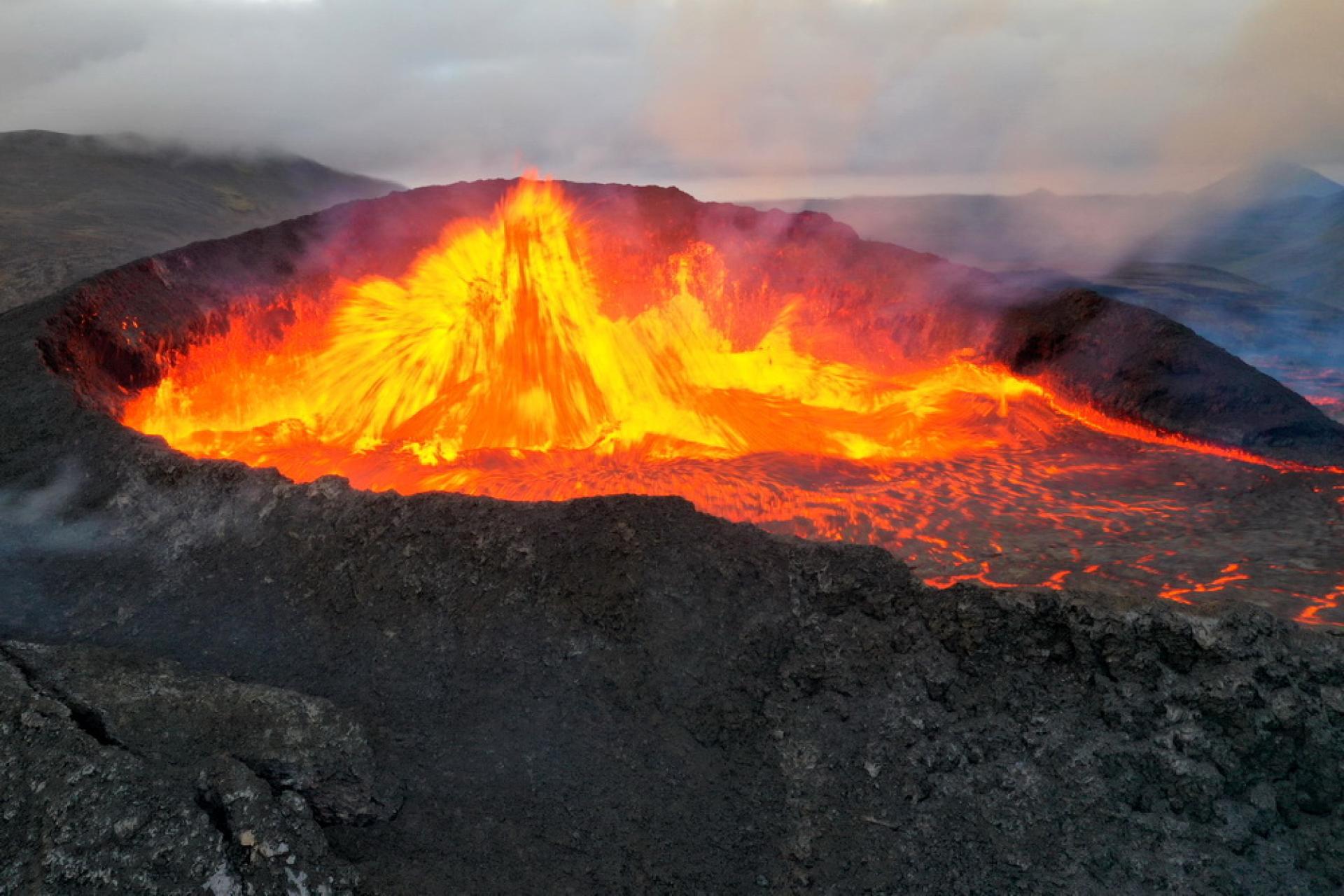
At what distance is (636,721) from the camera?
4832 mm

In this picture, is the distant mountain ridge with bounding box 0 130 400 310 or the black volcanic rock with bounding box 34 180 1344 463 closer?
the black volcanic rock with bounding box 34 180 1344 463

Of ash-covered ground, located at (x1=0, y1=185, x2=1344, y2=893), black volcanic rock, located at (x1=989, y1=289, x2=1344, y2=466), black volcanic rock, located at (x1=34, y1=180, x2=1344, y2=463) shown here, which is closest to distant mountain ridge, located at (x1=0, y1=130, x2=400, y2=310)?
black volcanic rock, located at (x1=34, y1=180, x2=1344, y2=463)

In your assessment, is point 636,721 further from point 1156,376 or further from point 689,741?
point 1156,376

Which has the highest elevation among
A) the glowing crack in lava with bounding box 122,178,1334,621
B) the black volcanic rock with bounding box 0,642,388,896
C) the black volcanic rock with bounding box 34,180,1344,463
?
the black volcanic rock with bounding box 34,180,1344,463

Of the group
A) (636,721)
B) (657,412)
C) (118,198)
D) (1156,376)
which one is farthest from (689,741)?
(118,198)

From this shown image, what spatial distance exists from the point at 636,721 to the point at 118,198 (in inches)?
2103

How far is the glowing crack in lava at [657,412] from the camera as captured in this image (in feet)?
22.8

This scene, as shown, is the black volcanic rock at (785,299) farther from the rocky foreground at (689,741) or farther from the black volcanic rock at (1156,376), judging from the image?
the rocky foreground at (689,741)

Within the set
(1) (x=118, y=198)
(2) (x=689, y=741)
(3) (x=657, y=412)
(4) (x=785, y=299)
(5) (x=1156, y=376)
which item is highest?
(1) (x=118, y=198)

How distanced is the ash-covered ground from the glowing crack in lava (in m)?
1.23

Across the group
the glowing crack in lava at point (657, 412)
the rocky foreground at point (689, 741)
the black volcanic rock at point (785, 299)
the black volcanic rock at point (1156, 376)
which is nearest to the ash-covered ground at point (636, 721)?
the rocky foreground at point (689, 741)

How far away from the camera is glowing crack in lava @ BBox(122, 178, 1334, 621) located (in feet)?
22.8

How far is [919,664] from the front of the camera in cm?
482

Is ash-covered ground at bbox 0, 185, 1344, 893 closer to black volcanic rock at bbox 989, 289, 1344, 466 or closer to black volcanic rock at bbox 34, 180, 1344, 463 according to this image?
black volcanic rock at bbox 989, 289, 1344, 466
